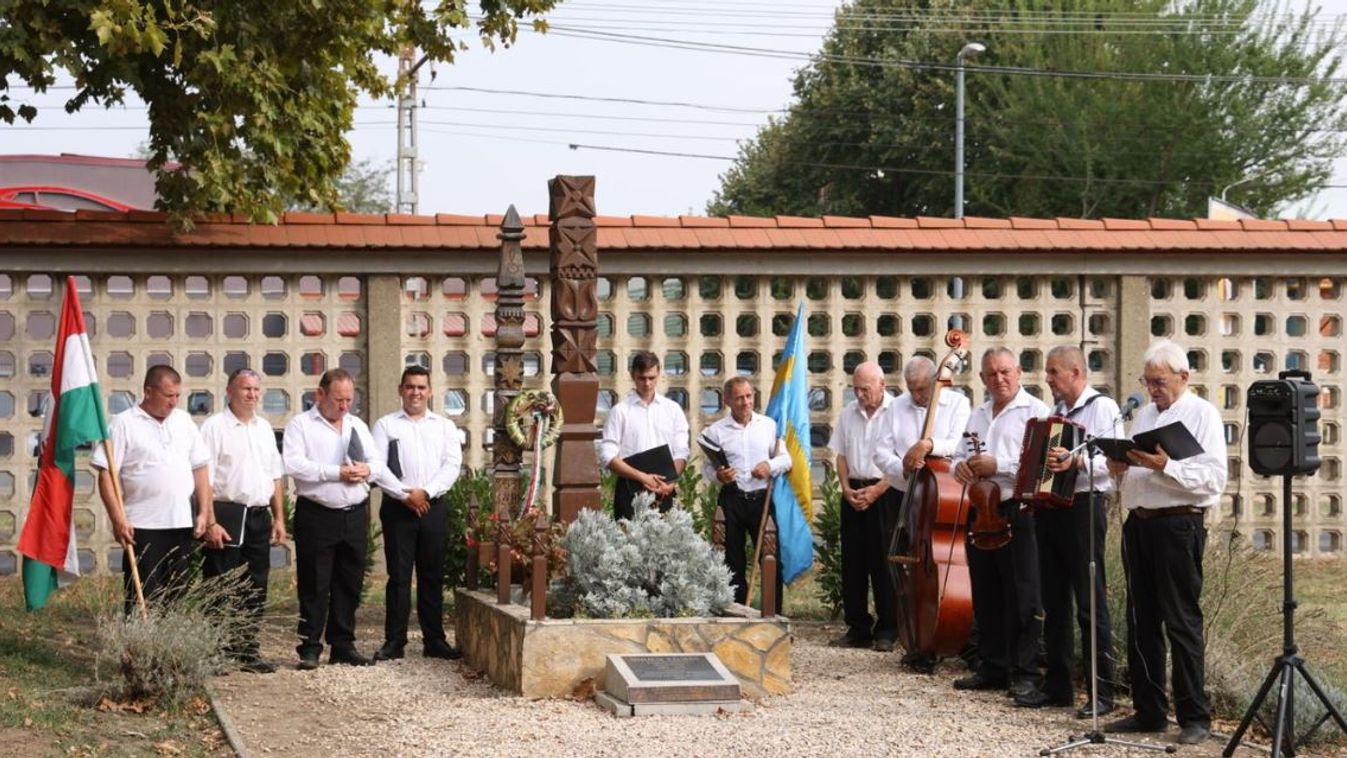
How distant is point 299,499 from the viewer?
10.9m

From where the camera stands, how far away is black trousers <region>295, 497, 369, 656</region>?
10.8 metres

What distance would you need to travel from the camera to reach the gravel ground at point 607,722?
826 cm

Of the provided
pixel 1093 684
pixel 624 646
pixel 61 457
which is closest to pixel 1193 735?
pixel 1093 684

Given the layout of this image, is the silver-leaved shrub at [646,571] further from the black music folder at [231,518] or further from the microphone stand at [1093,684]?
the microphone stand at [1093,684]

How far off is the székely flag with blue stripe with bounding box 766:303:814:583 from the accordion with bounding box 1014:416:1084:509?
3.23 meters

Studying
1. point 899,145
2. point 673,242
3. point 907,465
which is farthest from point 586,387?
point 899,145

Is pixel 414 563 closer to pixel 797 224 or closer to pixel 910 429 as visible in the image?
pixel 910 429

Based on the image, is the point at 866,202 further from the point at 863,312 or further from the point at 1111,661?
the point at 1111,661

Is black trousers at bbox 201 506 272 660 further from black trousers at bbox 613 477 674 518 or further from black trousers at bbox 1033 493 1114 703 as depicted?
black trousers at bbox 1033 493 1114 703

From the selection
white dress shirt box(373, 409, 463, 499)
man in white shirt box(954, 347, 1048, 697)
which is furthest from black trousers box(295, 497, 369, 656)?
man in white shirt box(954, 347, 1048, 697)

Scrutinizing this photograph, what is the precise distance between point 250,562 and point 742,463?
3.15 meters

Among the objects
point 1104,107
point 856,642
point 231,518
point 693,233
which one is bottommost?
point 856,642

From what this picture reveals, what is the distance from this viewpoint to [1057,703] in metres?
9.40

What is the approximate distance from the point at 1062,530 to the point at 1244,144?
37.0m
